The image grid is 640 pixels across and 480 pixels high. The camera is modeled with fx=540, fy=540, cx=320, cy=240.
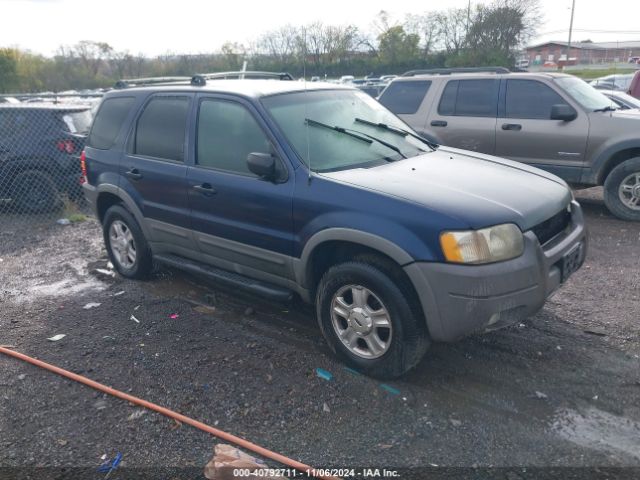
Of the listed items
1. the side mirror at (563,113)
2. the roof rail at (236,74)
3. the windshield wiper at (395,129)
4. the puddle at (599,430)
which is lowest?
the puddle at (599,430)

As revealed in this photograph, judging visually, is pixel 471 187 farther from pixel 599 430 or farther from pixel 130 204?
pixel 130 204

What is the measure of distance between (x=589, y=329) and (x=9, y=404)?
161 inches

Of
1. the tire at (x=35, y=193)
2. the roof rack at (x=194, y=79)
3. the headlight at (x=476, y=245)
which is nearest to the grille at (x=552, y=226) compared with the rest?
the headlight at (x=476, y=245)

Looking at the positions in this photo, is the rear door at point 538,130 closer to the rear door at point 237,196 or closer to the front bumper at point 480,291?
the front bumper at point 480,291

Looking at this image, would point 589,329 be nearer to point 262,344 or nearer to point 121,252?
point 262,344

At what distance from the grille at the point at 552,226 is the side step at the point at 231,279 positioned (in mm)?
1765

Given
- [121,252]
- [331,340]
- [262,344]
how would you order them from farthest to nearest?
1. [121,252]
2. [262,344]
3. [331,340]

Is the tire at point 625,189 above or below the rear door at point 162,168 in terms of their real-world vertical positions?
below

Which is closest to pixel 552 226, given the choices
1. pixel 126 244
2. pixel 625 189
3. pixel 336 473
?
pixel 336 473

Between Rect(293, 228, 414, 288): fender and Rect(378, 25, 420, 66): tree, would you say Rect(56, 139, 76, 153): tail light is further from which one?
Rect(378, 25, 420, 66): tree

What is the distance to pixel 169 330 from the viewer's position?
4.39 metres

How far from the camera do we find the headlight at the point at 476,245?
3.05 meters

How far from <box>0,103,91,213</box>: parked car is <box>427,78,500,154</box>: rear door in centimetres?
556

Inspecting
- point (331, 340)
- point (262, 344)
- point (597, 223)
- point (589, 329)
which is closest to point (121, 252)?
point (262, 344)
